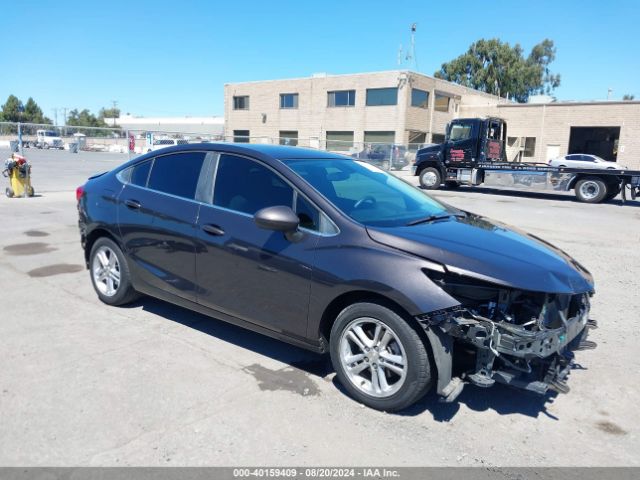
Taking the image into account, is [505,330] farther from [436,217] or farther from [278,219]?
[278,219]

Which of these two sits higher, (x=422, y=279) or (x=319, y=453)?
(x=422, y=279)

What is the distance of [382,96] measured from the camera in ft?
135

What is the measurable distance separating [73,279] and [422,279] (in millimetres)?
4769

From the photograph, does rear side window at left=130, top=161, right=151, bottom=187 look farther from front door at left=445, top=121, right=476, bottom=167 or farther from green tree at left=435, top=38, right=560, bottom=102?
green tree at left=435, top=38, right=560, bottom=102

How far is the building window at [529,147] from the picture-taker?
4147cm

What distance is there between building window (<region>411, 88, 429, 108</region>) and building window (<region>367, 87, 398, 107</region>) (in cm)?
144

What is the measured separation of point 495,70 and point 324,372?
2906 inches

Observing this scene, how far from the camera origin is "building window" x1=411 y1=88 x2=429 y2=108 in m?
40.7

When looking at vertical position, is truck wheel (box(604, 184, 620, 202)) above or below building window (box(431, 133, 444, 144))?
below

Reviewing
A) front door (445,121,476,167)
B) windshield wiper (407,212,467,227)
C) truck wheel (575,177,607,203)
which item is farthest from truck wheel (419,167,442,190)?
windshield wiper (407,212,467,227)

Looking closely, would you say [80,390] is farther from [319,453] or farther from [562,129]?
[562,129]

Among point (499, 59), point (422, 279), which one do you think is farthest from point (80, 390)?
point (499, 59)

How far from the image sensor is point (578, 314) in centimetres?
354
